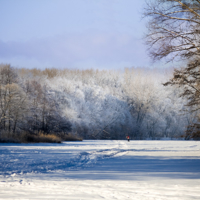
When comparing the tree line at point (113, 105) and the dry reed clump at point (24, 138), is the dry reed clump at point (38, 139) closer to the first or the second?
the dry reed clump at point (24, 138)

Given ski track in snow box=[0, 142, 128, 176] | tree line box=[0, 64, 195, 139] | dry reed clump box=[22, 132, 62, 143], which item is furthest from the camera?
tree line box=[0, 64, 195, 139]

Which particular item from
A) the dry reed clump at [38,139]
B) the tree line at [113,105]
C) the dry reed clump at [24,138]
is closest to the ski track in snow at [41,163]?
the dry reed clump at [24,138]

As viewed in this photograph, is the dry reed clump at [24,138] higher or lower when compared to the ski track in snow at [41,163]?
lower

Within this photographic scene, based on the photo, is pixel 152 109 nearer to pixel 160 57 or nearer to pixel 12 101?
pixel 12 101

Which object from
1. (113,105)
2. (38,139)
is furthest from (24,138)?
(113,105)

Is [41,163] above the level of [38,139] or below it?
above

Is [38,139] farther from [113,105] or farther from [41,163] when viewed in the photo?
[113,105]

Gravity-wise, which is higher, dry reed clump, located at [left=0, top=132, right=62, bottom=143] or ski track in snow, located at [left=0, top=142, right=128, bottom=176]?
ski track in snow, located at [left=0, top=142, right=128, bottom=176]

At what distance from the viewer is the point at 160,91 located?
5503 centimetres

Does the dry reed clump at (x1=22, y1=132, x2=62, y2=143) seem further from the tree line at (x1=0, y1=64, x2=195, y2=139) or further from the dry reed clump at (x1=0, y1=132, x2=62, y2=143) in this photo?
the tree line at (x1=0, y1=64, x2=195, y2=139)

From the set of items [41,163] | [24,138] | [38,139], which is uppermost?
[41,163]

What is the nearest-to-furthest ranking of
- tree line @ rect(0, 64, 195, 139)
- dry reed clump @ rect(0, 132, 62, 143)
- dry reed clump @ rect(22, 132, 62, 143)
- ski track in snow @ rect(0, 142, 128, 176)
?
ski track in snow @ rect(0, 142, 128, 176)
dry reed clump @ rect(0, 132, 62, 143)
dry reed clump @ rect(22, 132, 62, 143)
tree line @ rect(0, 64, 195, 139)

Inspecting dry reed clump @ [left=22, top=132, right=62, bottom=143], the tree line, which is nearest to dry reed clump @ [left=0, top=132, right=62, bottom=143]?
dry reed clump @ [left=22, top=132, right=62, bottom=143]

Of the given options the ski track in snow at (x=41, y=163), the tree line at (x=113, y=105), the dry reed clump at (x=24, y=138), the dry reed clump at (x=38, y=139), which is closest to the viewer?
the ski track in snow at (x=41, y=163)
